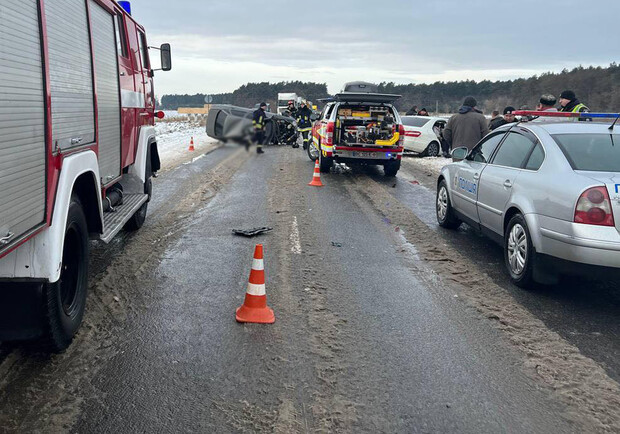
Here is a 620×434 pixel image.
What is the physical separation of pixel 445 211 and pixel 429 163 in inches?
417

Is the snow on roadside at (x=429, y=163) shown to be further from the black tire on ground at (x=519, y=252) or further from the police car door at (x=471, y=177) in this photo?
the black tire on ground at (x=519, y=252)

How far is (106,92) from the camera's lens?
545 centimetres

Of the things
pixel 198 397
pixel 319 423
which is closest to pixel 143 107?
pixel 198 397

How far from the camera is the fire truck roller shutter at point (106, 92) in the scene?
16.7ft

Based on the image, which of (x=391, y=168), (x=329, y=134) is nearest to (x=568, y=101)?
(x=391, y=168)

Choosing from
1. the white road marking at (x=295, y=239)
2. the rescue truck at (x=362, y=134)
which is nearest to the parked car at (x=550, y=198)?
the white road marking at (x=295, y=239)

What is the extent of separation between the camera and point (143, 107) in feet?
25.0

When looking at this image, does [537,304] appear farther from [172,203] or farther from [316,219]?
[172,203]

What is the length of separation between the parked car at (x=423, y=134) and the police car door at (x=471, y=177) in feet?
41.9

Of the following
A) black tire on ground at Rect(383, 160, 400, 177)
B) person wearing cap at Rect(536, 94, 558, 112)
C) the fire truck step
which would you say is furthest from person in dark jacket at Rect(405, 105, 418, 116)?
the fire truck step

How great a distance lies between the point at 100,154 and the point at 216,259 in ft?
5.97

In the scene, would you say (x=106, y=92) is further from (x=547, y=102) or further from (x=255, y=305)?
(x=547, y=102)

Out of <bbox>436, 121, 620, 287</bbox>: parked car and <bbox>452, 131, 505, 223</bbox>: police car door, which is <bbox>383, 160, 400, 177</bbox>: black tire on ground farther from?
<bbox>436, 121, 620, 287</bbox>: parked car

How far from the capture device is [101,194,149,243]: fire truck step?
5050 millimetres
